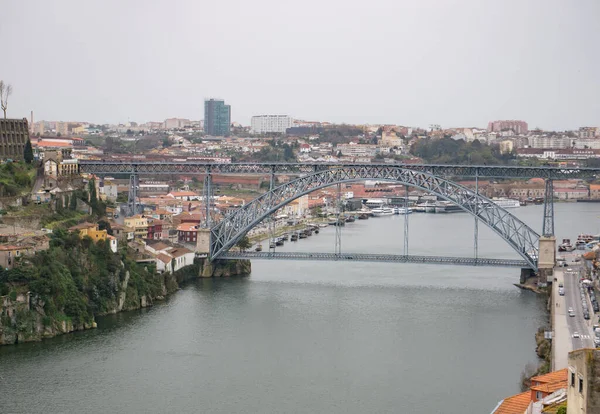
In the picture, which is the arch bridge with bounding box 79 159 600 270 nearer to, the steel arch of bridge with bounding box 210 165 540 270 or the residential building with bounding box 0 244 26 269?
the steel arch of bridge with bounding box 210 165 540 270

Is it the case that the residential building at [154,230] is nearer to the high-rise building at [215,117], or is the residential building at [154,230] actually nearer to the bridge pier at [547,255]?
the bridge pier at [547,255]

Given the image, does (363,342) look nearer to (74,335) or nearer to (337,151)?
(74,335)

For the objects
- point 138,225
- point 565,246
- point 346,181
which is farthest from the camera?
point 565,246

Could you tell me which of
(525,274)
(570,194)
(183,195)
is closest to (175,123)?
(570,194)

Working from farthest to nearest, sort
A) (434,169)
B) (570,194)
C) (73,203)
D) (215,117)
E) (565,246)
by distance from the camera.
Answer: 1. (215,117)
2. (570,194)
3. (565,246)
4. (434,169)
5. (73,203)

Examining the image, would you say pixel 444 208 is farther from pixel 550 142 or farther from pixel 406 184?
pixel 550 142

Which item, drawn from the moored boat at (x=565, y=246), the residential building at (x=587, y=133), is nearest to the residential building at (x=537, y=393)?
the moored boat at (x=565, y=246)

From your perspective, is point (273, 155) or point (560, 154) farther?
point (560, 154)

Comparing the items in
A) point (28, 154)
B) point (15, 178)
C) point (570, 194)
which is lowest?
point (570, 194)
